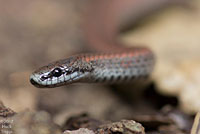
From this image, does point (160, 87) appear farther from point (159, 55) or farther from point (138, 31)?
point (138, 31)

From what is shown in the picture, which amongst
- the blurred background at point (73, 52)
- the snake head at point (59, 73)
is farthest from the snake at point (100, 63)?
the blurred background at point (73, 52)

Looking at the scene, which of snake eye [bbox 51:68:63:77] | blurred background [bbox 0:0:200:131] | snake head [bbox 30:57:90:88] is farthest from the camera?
blurred background [bbox 0:0:200:131]

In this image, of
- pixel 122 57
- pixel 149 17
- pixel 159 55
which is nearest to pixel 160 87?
pixel 122 57

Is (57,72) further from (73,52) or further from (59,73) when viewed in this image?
(73,52)

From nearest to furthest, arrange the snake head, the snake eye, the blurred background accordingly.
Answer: the snake head < the snake eye < the blurred background

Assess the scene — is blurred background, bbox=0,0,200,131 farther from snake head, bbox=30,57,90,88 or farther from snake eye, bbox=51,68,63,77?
snake eye, bbox=51,68,63,77

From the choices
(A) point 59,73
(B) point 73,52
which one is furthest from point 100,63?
(B) point 73,52

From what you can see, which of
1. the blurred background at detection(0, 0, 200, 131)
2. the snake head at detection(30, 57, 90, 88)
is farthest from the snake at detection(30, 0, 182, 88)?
the blurred background at detection(0, 0, 200, 131)
